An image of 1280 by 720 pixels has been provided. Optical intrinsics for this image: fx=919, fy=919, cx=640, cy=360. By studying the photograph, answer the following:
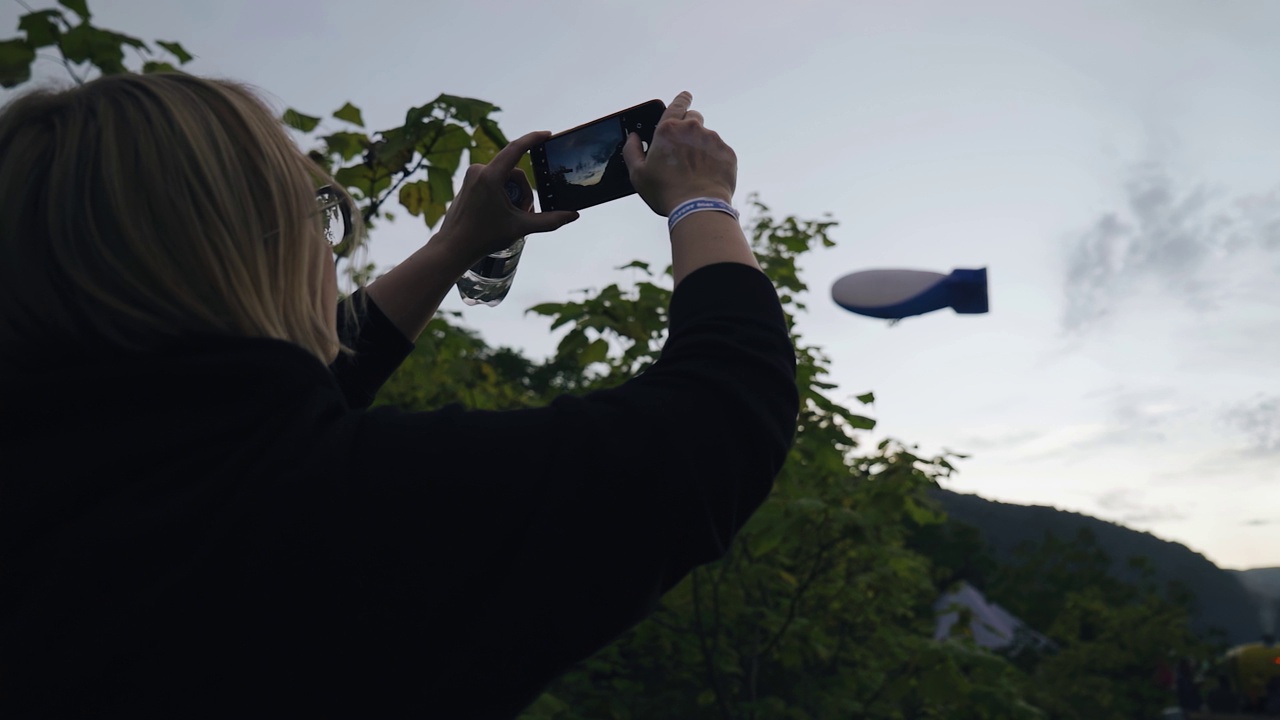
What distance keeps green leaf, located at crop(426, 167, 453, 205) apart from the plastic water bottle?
1.00 m

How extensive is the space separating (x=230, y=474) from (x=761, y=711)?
14.5 feet

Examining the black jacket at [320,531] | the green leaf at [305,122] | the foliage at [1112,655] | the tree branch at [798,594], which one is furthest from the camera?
the foliage at [1112,655]

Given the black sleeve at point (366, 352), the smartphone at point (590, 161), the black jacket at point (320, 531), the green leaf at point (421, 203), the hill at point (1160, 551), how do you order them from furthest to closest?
the hill at point (1160, 551) < the green leaf at point (421, 203) < the black sleeve at point (366, 352) < the smartphone at point (590, 161) < the black jacket at point (320, 531)

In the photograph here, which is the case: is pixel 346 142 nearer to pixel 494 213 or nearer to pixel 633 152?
pixel 494 213

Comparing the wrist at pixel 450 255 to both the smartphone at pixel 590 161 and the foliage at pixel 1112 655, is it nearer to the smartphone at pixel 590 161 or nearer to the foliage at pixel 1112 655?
the smartphone at pixel 590 161

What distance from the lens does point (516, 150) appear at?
151cm

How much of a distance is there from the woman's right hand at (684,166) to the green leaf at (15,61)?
8.57 ft

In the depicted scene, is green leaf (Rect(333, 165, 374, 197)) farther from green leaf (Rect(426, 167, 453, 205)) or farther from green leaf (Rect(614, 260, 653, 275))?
green leaf (Rect(614, 260, 653, 275))

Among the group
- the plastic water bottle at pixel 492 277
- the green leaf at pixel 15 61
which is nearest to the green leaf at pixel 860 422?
the plastic water bottle at pixel 492 277

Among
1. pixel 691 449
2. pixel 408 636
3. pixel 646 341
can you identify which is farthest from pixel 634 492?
pixel 646 341

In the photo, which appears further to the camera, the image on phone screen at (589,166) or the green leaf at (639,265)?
the green leaf at (639,265)

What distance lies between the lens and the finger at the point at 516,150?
4.93 ft

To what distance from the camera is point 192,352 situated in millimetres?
911

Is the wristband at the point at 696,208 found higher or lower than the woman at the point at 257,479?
higher
